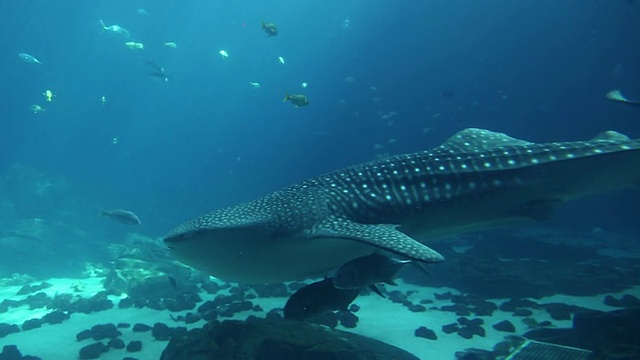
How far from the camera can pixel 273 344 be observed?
4.93m

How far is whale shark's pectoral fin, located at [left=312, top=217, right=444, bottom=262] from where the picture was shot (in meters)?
3.49

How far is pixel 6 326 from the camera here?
31.3 ft

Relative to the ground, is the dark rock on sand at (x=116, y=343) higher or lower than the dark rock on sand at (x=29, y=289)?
lower

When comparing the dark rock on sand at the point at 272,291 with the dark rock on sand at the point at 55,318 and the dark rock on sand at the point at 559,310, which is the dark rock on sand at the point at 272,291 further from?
the dark rock on sand at the point at 559,310

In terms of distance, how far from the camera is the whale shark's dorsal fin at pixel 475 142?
16.4 feet

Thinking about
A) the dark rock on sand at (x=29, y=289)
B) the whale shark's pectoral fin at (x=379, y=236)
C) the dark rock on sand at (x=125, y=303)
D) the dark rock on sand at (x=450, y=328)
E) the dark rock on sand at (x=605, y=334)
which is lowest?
the dark rock on sand at (x=605, y=334)

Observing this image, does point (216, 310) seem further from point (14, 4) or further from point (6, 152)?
point (6, 152)

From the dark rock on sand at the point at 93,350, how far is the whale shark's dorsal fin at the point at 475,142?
22.9 ft

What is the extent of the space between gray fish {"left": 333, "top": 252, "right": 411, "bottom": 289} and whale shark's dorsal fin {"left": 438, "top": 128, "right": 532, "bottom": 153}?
1732 mm

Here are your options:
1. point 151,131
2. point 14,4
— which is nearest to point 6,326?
point 14,4

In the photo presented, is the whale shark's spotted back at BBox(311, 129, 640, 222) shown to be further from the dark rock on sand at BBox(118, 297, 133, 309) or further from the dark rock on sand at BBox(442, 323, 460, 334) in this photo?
the dark rock on sand at BBox(118, 297, 133, 309)

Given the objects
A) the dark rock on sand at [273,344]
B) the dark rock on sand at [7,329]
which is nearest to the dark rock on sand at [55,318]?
the dark rock on sand at [7,329]

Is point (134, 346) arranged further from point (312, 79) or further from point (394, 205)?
point (312, 79)

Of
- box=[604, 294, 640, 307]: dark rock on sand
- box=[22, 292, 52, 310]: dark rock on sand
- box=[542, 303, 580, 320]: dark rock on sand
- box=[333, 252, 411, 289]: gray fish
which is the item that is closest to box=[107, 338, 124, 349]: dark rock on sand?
box=[333, 252, 411, 289]: gray fish
